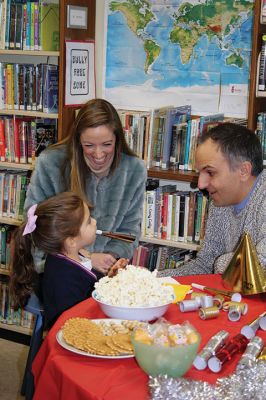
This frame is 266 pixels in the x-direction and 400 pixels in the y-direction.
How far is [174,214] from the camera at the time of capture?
3238mm

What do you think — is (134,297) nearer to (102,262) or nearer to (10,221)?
(102,262)

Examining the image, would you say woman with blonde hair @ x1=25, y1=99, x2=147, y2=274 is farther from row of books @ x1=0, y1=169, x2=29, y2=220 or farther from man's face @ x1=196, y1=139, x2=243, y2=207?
row of books @ x1=0, y1=169, x2=29, y2=220

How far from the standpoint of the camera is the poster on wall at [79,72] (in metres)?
3.30

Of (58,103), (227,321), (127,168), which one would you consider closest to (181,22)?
(58,103)

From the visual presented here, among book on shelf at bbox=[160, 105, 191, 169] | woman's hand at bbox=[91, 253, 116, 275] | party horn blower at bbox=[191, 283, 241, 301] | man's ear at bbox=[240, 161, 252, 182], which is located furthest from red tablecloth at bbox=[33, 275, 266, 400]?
book on shelf at bbox=[160, 105, 191, 169]

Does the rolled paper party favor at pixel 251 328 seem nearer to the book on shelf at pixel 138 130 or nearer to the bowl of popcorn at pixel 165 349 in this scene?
the bowl of popcorn at pixel 165 349

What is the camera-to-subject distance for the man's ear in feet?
7.18

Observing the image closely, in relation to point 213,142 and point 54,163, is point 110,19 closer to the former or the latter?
point 54,163

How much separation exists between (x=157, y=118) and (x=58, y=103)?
54 cm

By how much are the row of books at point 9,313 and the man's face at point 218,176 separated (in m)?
1.82

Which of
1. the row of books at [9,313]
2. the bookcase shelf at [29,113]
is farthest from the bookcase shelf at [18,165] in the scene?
the row of books at [9,313]

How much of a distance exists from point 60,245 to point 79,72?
1451 mm

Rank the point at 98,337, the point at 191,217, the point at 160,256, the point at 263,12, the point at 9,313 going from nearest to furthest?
1. the point at 98,337
2. the point at 263,12
3. the point at 191,217
4. the point at 160,256
5. the point at 9,313

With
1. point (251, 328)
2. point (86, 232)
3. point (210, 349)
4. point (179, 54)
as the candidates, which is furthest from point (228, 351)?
point (179, 54)
